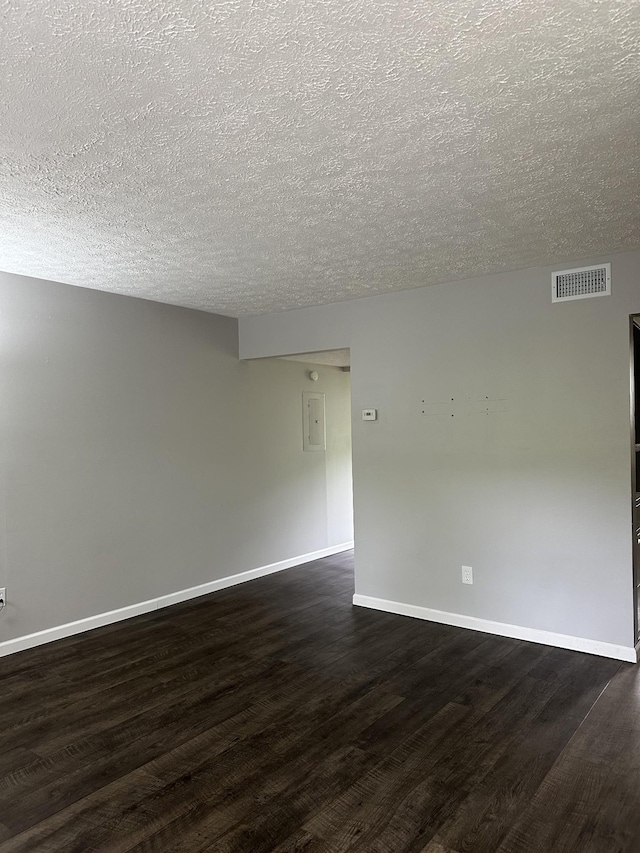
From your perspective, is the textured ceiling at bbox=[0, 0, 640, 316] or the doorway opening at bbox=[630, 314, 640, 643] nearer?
the textured ceiling at bbox=[0, 0, 640, 316]

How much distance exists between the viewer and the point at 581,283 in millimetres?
3740

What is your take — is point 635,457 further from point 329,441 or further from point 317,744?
point 329,441

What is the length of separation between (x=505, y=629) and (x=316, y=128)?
343cm

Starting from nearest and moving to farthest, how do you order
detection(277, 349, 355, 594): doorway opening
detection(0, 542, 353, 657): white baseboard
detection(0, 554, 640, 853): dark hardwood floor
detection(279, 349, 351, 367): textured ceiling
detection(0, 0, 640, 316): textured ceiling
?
detection(0, 0, 640, 316): textured ceiling, detection(0, 554, 640, 853): dark hardwood floor, detection(0, 542, 353, 657): white baseboard, detection(279, 349, 351, 367): textured ceiling, detection(277, 349, 355, 594): doorway opening

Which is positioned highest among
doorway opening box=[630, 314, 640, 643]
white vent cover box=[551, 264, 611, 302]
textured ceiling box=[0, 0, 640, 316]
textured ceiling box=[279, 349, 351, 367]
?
textured ceiling box=[0, 0, 640, 316]

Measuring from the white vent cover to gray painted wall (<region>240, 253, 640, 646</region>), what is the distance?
5cm

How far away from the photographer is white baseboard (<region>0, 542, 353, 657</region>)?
13.0 feet

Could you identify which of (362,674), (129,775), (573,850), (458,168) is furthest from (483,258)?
(129,775)

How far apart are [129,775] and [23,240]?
271cm

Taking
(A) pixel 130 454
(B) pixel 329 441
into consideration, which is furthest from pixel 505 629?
(B) pixel 329 441

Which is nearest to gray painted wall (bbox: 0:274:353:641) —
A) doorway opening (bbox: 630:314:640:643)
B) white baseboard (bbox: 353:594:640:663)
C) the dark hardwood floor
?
the dark hardwood floor

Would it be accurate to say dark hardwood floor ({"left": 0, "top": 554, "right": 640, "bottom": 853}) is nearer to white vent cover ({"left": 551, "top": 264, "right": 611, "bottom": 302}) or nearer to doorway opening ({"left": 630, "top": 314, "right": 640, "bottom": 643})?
doorway opening ({"left": 630, "top": 314, "right": 640, "bottom": 643})

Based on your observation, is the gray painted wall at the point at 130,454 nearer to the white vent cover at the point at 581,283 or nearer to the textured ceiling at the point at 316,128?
the textured ceiling at the point at 316,128

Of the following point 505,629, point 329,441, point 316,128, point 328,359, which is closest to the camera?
point 316,128
